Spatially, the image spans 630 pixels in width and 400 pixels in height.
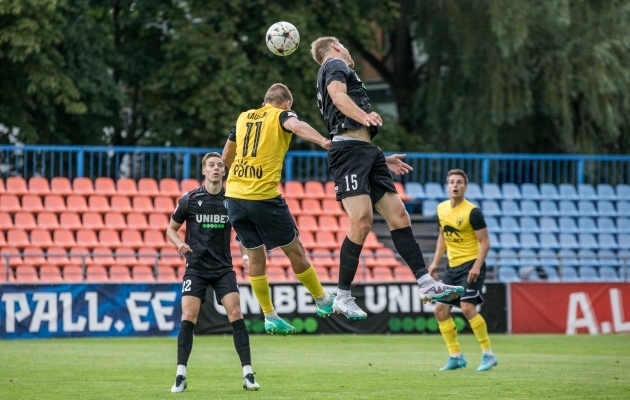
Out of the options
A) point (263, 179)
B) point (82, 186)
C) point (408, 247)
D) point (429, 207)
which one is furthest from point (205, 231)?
point (429, 207)

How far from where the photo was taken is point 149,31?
2803 cm

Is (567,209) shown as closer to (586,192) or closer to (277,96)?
(586,192)

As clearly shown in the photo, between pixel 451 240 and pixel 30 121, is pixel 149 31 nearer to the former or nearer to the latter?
pixel 30 121

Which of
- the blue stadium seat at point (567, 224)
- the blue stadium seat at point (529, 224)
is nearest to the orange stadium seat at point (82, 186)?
the blue stadium seat at point (529, 224)

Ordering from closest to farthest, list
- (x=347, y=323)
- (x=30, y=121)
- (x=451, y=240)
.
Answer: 1. (x=451, y=240)
2. (x=347, y=323)
3. (x=30, y=121)

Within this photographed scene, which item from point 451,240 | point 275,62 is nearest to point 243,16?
point 275,62

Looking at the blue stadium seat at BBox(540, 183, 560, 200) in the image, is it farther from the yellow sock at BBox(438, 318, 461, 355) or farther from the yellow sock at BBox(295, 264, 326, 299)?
the yellow sock at BBox(295, 264, 326, 299)

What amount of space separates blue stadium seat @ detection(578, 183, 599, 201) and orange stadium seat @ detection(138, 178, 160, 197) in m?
9.47

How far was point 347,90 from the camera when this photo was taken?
9328 mm

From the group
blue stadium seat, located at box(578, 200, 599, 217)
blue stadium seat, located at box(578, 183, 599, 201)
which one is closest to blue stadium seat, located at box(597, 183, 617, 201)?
blue stadium seat, located at box(578, 183, 599, 201)

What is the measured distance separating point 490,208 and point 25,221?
9.76 meters

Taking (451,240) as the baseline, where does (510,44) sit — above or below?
Answer: above

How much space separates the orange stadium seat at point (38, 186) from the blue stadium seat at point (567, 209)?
11.0m

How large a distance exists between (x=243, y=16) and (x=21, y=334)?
1138 centimetres
